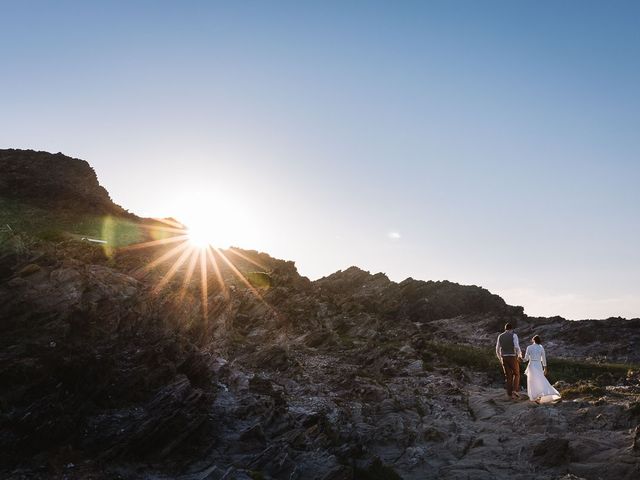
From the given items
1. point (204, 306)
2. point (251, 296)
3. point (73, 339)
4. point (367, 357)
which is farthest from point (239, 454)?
point (251, 296)

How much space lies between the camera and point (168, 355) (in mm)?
19578

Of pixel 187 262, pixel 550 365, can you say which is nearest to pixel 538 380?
pixel 550 365

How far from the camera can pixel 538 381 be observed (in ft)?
71.2

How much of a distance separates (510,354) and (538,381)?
1910mm

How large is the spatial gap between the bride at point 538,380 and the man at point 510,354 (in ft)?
2.54

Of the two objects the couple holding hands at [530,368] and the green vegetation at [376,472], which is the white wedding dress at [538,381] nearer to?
the couple holding hands at [530,368]

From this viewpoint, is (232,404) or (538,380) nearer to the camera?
(232,404)

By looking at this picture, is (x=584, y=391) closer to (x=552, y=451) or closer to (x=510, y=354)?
(x=510, y=354)

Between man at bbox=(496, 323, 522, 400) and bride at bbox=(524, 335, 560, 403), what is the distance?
30.5 inches

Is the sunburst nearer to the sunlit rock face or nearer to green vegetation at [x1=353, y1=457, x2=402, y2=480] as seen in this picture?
the sunlit rock face

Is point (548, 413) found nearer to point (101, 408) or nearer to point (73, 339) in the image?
point (101, 408)

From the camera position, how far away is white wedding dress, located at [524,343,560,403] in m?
21.2

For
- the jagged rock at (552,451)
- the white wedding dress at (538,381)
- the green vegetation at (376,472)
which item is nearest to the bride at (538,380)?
the white wedding dress at (538,381)

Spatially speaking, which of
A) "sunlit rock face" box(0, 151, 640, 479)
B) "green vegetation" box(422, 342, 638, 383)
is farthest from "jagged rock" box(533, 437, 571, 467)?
"green vegetation" box(422, 342, 638, 383)
